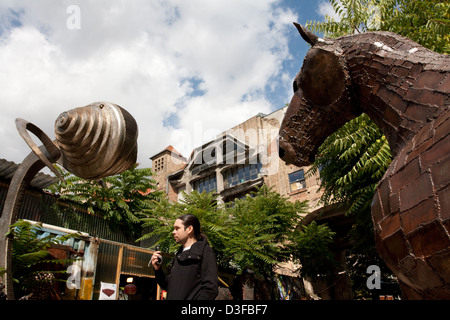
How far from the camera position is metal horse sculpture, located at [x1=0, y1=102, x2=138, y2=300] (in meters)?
1.83

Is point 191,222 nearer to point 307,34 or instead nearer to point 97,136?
point 97,136

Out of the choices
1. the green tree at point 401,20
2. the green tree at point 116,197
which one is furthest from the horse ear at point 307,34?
the green tree at point 116,197

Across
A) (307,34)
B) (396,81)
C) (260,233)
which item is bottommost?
(396,81)

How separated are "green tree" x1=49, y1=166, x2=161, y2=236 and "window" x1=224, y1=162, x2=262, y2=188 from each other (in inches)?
309

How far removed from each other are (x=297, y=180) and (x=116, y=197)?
427 inches

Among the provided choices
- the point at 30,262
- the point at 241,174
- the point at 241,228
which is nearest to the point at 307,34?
the point at 30,262

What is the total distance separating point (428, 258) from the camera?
49.5 inches

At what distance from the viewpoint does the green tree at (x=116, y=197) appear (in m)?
11.6

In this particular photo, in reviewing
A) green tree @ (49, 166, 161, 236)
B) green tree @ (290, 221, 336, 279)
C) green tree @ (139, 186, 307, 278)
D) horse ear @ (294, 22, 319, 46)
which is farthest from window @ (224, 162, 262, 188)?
horse ear @ (294, 22, 319, 46)

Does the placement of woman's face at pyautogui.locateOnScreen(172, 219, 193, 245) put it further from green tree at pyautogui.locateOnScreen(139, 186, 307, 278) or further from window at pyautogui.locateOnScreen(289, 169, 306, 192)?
window at pyautogui.locateOnScreen(289, 169, 306, 192)

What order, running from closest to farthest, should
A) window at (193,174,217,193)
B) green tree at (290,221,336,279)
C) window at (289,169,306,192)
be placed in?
green tree at (290,221,336,279) → window at (289,169,306,192) → window at (193,174,217,193)

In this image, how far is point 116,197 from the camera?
13.3m

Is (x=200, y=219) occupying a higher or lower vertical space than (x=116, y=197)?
lower

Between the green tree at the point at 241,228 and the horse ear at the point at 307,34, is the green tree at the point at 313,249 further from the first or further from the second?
the horse ear at the point at 307,34
